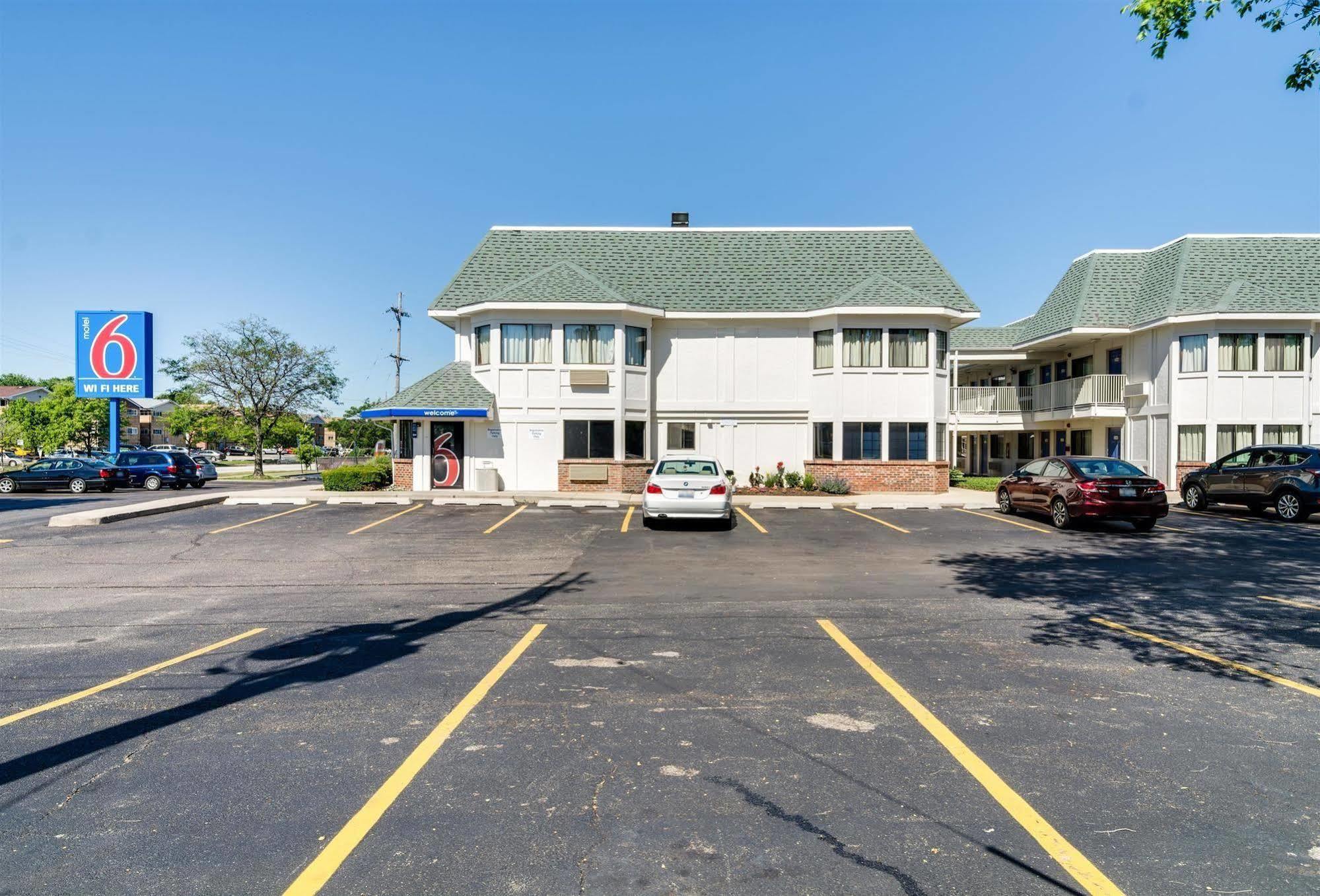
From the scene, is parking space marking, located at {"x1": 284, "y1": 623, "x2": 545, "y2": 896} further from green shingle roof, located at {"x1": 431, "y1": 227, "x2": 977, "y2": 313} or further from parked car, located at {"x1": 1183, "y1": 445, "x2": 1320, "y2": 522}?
green shingle roof, located at {"x1": 431, "y1": 227, "x2": 977, "y2": 313}

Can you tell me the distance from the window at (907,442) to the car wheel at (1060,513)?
8.45m

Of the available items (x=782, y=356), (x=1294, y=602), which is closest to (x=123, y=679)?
(x=1294, y=602)

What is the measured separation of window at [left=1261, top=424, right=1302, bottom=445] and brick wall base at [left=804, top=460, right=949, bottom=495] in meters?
11.2

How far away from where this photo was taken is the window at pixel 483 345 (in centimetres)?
2352

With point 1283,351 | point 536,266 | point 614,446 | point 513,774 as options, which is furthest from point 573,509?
point 1283,351

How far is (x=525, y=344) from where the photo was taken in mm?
23297

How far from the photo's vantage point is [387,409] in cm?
2206

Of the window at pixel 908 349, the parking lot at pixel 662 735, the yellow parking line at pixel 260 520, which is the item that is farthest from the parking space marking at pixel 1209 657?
the window at pixel 908 349

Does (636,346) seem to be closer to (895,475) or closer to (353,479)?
(895,475)

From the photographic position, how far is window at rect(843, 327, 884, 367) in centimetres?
2372

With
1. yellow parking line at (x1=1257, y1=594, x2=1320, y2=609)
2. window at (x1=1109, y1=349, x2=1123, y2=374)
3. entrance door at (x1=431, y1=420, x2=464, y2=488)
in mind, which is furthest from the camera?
window at (x1=1109, y1=349, x2=1123, y2=374)

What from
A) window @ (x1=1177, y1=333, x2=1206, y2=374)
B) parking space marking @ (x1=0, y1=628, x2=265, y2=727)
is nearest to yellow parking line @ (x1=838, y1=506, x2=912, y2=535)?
parking space marking @ (x1=0, y1=628, x2=265, y2=727)

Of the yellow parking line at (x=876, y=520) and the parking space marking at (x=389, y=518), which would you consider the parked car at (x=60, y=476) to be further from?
the yellow parking line at (x=876, y=520)

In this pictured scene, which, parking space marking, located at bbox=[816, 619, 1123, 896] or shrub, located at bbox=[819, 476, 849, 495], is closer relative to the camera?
parking space marking, located at bbox=[816, 619, 1123, 896]
